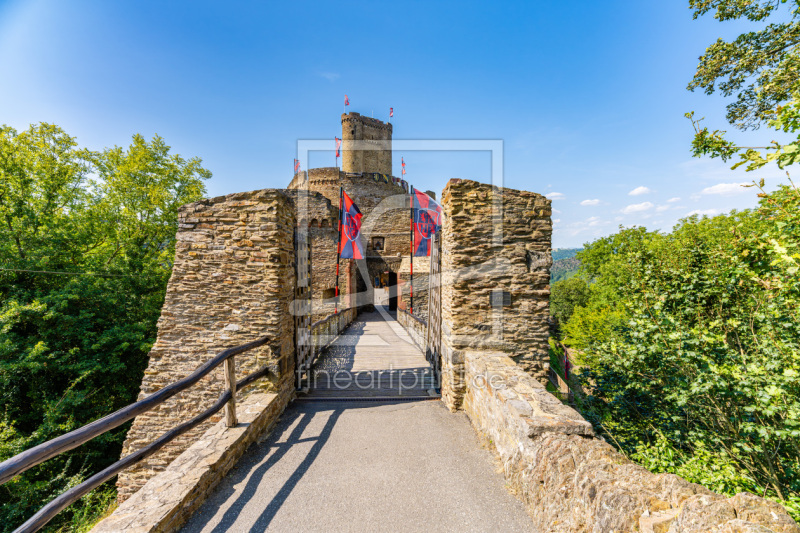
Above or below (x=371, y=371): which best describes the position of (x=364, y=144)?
above

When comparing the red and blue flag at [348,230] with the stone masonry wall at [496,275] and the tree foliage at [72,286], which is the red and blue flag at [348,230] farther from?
the tree foliage at [72,286]

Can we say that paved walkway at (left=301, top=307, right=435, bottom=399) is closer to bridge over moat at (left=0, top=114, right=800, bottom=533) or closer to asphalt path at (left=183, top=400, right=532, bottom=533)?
bridge over moat at (left=0, top=114, right=800, bottom=533)

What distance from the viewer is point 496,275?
4.92m

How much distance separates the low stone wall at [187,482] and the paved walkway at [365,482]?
0.42 feet

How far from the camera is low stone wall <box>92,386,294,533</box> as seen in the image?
2301 millimetres

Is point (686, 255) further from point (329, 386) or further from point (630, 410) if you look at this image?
point (329, 386)

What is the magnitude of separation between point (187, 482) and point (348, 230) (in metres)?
6.68

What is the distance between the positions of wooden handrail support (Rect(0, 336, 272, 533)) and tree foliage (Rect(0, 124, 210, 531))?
7.69 meters

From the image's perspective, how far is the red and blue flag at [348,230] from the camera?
8.45 metres

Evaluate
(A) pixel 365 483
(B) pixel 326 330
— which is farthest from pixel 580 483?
(B) pixel 326 330

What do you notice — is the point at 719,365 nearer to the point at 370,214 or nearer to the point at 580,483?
the point at 580,483

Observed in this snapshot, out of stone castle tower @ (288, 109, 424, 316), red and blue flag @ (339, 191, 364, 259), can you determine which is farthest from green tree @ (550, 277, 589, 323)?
red and blue flag @ (339, 191, 364, 259)

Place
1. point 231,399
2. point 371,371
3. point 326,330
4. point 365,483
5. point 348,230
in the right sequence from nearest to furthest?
1. point 365,483
2. point 231,399
3. point 371,371
4. point 348,230
5. point 326,330

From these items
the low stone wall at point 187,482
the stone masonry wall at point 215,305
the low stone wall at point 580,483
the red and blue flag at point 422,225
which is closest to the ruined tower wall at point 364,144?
the red and blue flag at point 422,225
